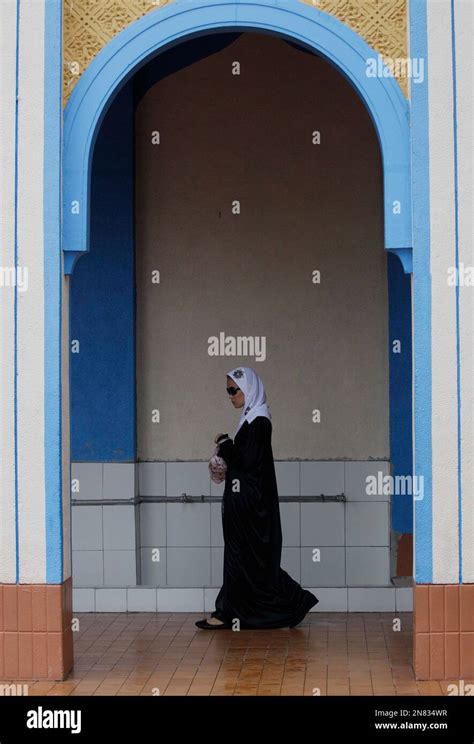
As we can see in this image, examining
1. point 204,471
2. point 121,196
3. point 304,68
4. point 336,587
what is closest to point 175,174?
point 121,196

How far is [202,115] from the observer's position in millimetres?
9336

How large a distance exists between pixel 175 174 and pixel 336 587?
3.32m

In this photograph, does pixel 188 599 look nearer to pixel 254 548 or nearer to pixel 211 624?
pixel 211 624

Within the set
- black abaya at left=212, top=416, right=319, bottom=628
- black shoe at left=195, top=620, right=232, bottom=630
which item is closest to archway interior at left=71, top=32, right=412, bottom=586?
black abaya at left=212, top=416, right=319, bottom=628

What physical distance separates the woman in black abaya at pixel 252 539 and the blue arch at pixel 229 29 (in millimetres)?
1879

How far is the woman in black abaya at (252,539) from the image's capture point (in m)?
8.06

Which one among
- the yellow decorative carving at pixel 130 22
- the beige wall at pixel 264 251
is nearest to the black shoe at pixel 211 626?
the beige wall at pixel 264 251

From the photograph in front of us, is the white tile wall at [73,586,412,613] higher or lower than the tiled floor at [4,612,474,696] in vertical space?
higher

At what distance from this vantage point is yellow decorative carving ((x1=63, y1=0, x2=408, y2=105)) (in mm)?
6672

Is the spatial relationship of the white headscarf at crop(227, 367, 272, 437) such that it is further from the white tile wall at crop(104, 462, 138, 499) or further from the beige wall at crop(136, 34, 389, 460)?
the white tile wall at crop(104, 462, 138, 499)

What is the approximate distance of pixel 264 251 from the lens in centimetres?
928

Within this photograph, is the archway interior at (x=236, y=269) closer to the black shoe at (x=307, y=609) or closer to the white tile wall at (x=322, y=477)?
the white tile wall at (x=322, y=477)

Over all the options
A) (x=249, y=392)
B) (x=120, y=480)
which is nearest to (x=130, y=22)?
(x=249, y=392)

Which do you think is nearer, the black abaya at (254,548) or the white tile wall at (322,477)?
the black abaya at (254,548)
